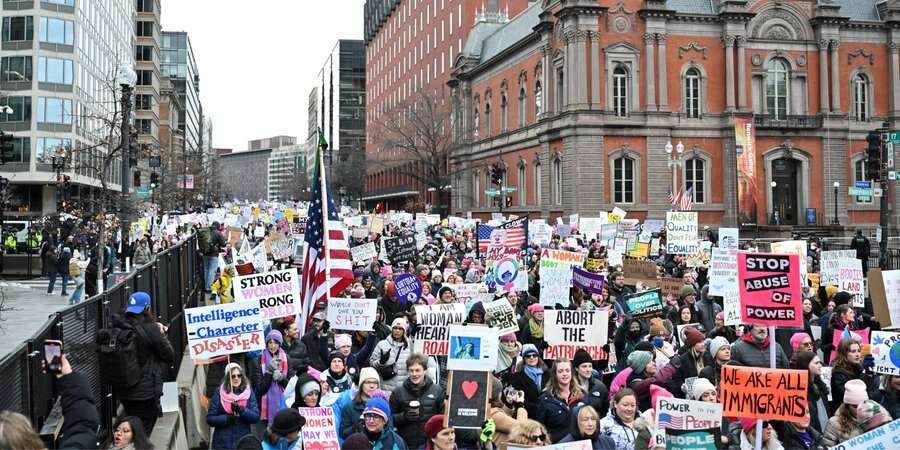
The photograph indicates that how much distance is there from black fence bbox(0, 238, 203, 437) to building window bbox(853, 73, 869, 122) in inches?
1995

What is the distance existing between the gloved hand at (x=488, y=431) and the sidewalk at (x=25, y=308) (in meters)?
10.9

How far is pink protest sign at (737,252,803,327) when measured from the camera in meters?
8.85

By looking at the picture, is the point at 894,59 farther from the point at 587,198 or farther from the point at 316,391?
the point at 316,391

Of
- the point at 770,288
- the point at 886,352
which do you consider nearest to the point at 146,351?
the point at 770,288

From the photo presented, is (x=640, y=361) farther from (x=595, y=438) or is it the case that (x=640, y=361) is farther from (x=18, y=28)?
(x=18, y=28)

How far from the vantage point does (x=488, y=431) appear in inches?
305

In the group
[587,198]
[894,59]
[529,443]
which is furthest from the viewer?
[894,59]

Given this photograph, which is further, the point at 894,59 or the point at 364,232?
the point at 894,59

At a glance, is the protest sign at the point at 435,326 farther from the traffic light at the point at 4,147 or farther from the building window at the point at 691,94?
the building window at the point at 691,94

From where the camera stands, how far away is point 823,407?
29.6 ft

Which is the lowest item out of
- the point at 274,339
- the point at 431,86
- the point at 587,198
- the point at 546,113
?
the point at 274,339

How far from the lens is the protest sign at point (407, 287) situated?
1443cm

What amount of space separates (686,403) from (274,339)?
188 inches

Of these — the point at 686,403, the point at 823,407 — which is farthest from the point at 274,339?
the point at 823,407
